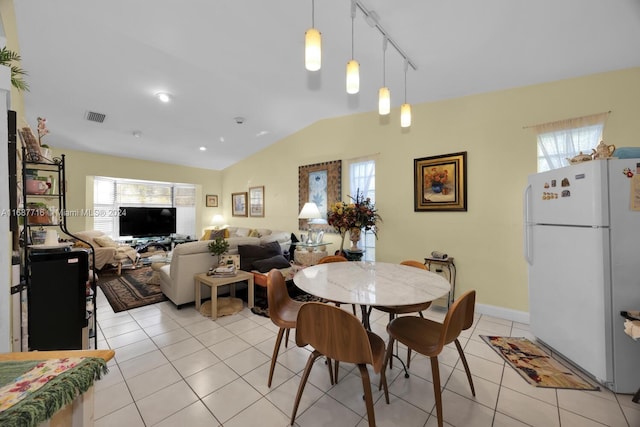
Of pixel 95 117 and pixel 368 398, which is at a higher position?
pixel 95 117

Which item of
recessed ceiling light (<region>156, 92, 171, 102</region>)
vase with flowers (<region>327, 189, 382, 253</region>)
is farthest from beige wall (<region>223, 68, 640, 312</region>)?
recessed ceiling light (<region>156, 92, 171, 102</region>)

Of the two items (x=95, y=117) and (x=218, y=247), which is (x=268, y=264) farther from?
(x=95, y=117)

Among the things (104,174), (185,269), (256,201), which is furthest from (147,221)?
(185,269)

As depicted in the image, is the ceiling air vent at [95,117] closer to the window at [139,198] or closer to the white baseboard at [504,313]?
the window at [139,198]

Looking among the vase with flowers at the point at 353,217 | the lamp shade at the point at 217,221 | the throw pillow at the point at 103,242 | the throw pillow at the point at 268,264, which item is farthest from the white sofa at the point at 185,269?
the lamp shade at the point at 217,221

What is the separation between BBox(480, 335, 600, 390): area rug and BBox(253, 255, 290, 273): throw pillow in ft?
8.53

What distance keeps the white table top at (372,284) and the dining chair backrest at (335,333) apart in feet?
0.40

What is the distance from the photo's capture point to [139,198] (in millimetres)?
6363

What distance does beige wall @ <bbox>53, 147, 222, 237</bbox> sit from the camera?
5145 mm

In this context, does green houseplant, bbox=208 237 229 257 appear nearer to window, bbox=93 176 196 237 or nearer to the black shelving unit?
the black shelving unit

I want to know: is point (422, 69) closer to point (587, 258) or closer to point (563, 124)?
point (563, 124)

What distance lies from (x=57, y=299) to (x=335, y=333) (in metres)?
→ 2.13

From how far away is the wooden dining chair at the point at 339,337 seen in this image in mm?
1259

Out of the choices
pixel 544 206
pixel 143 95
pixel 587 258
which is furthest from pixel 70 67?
pixel 587 258
